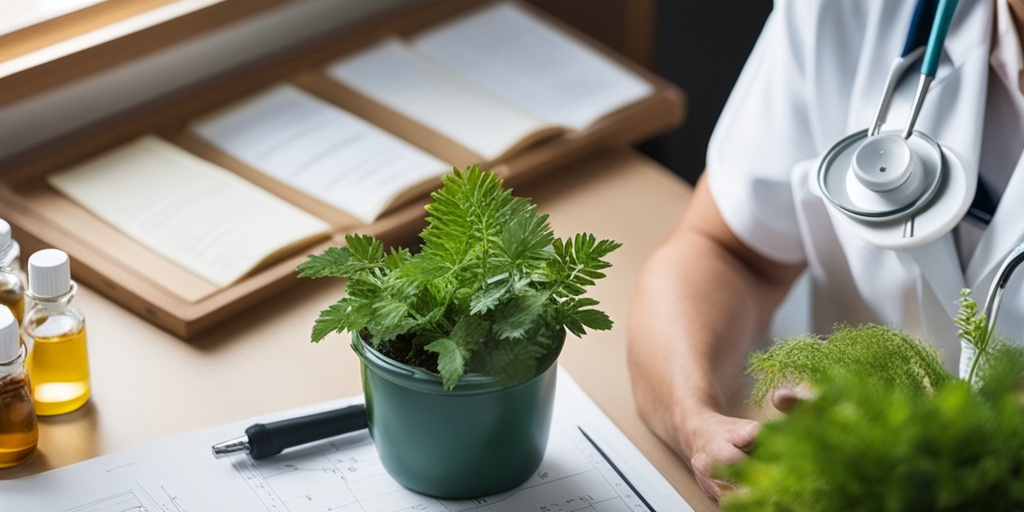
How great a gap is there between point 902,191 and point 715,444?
235 millimetres

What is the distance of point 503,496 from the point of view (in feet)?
2.76

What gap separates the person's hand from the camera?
2.66ft

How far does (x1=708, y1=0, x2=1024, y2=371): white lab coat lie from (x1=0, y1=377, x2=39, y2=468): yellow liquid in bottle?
2.00ft

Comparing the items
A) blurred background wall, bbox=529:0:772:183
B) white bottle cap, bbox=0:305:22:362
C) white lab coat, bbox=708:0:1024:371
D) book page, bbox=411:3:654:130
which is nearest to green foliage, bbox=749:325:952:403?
white lab coat, bbox=708:0:1024:371

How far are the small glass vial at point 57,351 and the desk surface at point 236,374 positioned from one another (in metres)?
0.01

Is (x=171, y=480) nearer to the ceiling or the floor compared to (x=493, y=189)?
nearer to the floor

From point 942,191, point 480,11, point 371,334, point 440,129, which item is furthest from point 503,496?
point 480,11

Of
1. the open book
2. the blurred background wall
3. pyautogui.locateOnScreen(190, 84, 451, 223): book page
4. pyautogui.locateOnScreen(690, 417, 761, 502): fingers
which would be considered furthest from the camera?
the blurred background wall

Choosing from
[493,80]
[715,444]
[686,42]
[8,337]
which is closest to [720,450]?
[715,444]

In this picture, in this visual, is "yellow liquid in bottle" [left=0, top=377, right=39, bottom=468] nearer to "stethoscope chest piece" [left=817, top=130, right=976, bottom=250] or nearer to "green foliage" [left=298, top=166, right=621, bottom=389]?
"green foliage" [left=298, top=166, right=621, bottom=389]

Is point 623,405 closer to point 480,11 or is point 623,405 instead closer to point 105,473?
point 105,473

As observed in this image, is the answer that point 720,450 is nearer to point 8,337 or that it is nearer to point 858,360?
point 858,360

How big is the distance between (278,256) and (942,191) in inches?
22.9

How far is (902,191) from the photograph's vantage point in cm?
88
